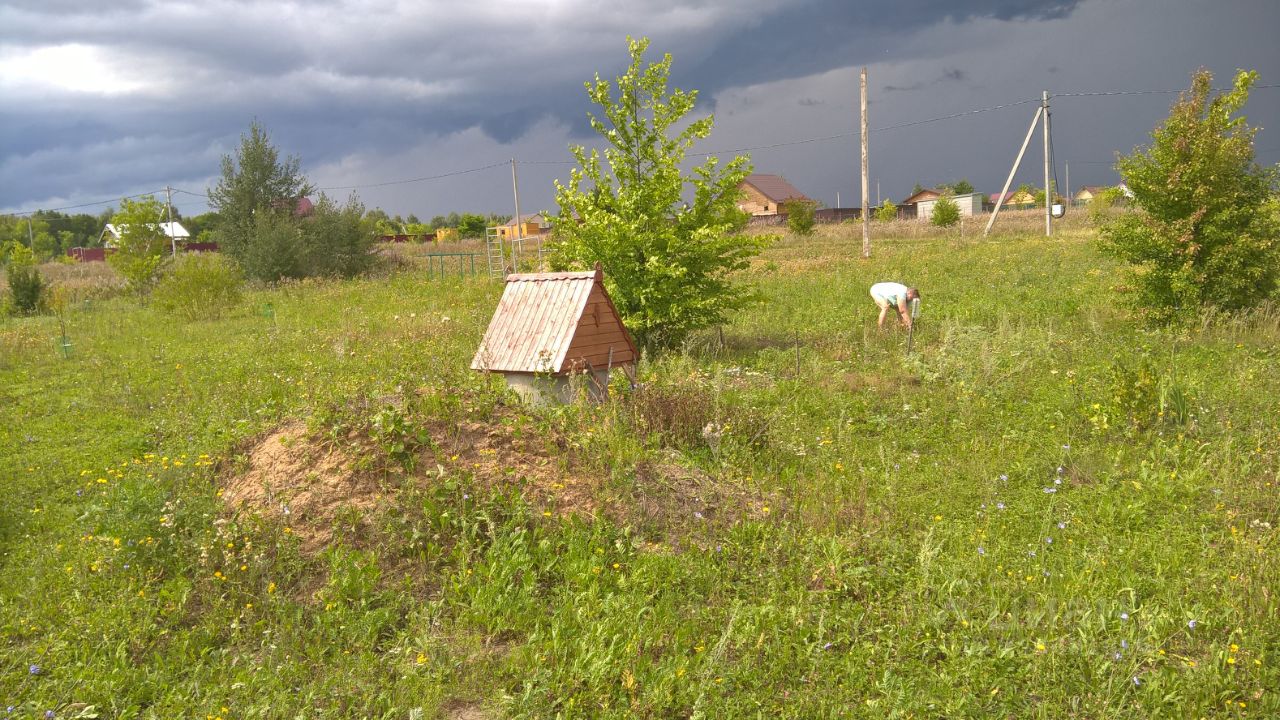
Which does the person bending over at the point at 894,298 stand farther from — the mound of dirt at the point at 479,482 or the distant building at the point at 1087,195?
the distant building at the point at 1087,195

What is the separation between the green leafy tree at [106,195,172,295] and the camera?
88.2 ft

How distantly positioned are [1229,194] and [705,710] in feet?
39.2

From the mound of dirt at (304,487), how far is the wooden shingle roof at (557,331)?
2144mm

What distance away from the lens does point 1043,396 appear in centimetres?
802

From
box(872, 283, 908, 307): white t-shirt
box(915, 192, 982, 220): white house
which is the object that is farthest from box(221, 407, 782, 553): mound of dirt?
box(915, 192, 982, 220): white house

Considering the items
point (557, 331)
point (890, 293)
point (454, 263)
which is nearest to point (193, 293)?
point (557, 331)

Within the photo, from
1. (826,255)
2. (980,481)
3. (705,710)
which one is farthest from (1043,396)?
(826,255)

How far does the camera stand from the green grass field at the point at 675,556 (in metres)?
3.72

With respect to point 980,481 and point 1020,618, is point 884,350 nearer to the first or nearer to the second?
point 980,481

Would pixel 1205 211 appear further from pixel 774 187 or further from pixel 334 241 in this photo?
pixel 774 187

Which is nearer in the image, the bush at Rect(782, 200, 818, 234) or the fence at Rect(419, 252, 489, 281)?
the fence at Rect(419, 252, 489, 281)

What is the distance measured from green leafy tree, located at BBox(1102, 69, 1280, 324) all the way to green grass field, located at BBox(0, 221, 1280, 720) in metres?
3.19

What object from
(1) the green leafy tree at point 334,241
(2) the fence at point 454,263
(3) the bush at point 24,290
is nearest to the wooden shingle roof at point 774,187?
(2) the fence at point 454,263

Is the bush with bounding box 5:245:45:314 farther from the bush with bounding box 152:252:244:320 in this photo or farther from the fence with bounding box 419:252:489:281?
the fence with bounding box 419:252:489:281
